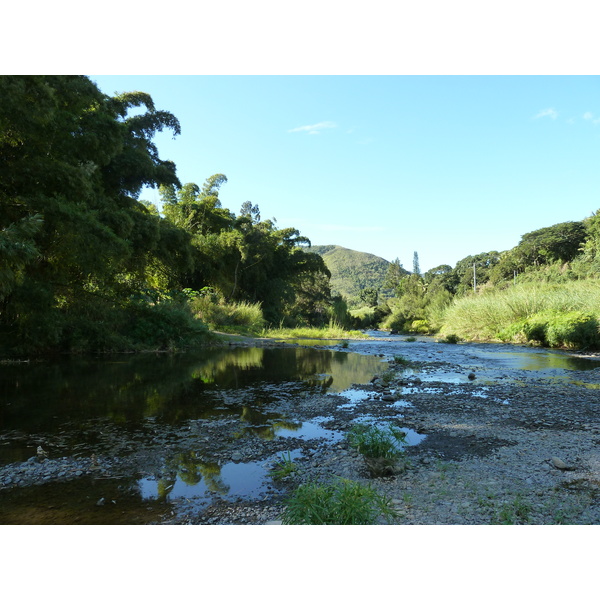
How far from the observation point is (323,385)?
676 cm

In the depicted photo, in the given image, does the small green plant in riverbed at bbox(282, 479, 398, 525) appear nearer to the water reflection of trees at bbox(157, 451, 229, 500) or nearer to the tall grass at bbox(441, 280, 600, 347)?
the water reflection of trees at bbox(157, 451, 229, 500)

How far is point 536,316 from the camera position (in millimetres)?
15047

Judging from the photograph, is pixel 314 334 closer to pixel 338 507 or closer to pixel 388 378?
pixel 388 378

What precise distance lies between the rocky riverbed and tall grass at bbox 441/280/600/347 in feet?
24.2

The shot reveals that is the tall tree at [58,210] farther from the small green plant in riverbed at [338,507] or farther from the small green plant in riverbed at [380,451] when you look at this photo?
the small green plant in riverbed at [338,507]

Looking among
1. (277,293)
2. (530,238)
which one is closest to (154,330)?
(277,293)

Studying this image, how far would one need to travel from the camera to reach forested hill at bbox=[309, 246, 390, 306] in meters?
105

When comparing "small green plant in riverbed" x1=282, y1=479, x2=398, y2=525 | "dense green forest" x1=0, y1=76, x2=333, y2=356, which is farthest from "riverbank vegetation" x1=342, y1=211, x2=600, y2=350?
"small green plant in riverbed" x1=282, y1=479, x2=398, y2=525

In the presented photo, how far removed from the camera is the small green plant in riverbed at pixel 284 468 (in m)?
2.92

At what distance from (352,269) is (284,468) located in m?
118

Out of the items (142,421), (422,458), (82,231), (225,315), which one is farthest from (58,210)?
(225,315)

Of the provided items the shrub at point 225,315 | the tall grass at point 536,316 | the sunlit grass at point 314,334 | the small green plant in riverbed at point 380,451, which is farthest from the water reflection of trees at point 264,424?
the sunlit grass at point 314,334

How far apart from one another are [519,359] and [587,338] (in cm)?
328

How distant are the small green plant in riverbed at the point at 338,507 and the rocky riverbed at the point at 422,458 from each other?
0.11m
